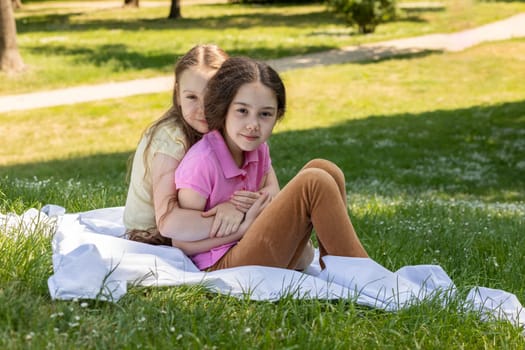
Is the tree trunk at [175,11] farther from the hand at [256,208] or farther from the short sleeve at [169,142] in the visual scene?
the hand at [256,208]

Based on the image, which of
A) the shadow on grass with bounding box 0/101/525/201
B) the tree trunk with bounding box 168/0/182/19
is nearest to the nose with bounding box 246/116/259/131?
the shadow on grass with bounding box 0/101/525/201

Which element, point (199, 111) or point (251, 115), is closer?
point (251, 115)

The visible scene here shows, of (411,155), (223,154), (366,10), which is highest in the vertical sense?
(223,154)

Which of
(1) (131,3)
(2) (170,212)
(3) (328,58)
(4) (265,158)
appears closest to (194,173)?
(2) (170,212)

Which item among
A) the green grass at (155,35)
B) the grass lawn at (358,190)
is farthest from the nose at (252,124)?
the green grass at (155,35)

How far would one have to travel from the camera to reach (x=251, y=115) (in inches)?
140

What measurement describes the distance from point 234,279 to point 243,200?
38cm

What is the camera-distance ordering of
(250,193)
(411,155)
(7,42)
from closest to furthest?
(250,193) < (411,155) < (7,42)

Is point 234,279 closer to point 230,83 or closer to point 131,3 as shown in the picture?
point 230,83

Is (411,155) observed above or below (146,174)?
below

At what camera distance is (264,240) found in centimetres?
349

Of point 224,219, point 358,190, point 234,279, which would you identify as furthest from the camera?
point 358,190

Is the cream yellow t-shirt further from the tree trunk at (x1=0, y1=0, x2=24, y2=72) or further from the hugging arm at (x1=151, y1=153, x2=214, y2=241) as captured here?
the tree trunk at (x1=0, y1=0, x2=24, y2=72)

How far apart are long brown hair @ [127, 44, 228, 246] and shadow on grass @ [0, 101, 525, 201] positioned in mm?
5244
